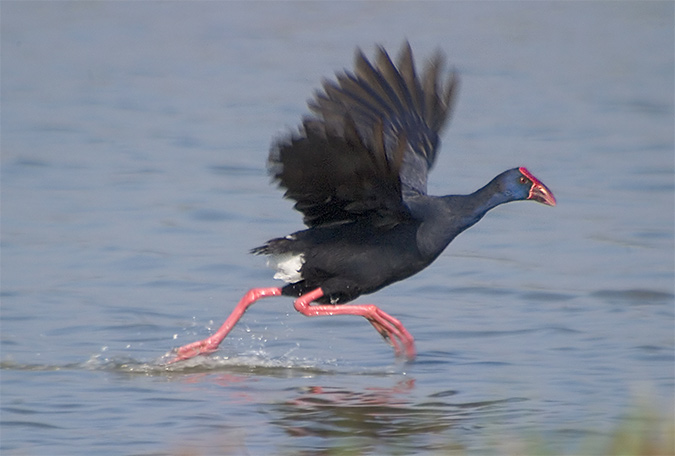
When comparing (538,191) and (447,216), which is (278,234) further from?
(447,216)

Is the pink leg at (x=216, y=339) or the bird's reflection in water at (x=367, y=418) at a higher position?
the pink leg at (x=216, y=339)

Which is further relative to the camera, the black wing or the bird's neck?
the bird's neck

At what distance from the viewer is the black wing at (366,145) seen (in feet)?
17.8

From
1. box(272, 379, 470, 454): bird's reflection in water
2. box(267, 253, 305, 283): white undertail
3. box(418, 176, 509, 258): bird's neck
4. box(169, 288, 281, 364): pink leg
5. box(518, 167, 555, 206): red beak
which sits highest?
box(518, 167, 555, 206): red beak

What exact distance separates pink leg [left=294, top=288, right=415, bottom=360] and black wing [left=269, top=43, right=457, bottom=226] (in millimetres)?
411

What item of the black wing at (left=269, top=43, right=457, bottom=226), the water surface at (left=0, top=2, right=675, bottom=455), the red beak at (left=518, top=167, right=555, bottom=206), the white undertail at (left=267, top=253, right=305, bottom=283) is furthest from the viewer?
the red beak at (left=518, top=167, right=555, bottom=206)

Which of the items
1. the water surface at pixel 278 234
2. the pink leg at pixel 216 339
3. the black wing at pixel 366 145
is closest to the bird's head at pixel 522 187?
the black wing at pixel 366 145

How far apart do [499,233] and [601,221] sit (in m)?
0.77

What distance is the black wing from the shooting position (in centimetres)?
542

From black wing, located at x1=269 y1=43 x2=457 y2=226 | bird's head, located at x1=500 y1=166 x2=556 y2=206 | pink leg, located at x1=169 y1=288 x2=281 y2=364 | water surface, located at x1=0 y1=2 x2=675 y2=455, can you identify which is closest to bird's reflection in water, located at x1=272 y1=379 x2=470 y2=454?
water surface, located at x1=0 y1=2 x2=675 y2=455

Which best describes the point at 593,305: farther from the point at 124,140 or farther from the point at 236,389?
the point at 124,140

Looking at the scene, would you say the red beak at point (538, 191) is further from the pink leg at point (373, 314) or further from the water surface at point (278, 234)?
the pink leg at point (373, 314)

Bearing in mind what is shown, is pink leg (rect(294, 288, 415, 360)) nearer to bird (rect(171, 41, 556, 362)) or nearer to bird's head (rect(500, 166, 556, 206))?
bird (rect(171, 41, 556, 362))

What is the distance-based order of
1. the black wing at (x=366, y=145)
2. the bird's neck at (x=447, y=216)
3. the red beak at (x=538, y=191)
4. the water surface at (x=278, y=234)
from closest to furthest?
the black wing at (x=366, y=145) → the water surface at (x=278, y=234) → the bird's neck at (x=447, y=216) → the red beak at (x=538, y=191)
